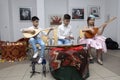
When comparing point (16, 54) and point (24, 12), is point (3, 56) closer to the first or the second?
point (16, 54)

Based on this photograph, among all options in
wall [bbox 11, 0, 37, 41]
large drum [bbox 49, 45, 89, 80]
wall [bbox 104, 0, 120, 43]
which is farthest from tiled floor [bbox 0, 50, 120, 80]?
wall [bbox 11, 0, 37, 41]

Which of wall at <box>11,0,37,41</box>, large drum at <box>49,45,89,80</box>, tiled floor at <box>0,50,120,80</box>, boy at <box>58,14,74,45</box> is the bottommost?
Result: tiled floor at <box>0,50,120,80</box>

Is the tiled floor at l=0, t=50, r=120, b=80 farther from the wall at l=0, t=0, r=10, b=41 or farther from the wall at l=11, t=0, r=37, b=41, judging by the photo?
the wall at l=11, t=0, r=37, b=41

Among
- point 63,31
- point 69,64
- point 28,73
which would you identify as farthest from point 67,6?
point 69,64

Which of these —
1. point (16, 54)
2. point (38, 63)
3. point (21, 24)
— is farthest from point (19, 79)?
point (21, 24)

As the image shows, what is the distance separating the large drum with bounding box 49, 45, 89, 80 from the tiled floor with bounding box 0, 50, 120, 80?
9.8 inches

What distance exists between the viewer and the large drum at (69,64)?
2.88 metres

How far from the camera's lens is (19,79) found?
3086mm

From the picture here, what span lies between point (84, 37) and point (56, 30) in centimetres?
73

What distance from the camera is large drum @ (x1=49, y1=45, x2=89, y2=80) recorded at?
2877 mm

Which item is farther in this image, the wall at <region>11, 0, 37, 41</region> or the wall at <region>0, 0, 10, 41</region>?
the wall at <region>11, 0, 37, 41</region>

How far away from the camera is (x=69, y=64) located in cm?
290

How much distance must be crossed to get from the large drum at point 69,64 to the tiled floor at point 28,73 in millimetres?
249

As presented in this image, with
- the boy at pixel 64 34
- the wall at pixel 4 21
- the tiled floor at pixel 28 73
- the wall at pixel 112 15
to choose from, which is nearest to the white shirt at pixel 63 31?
the boy at pixel 64 34
